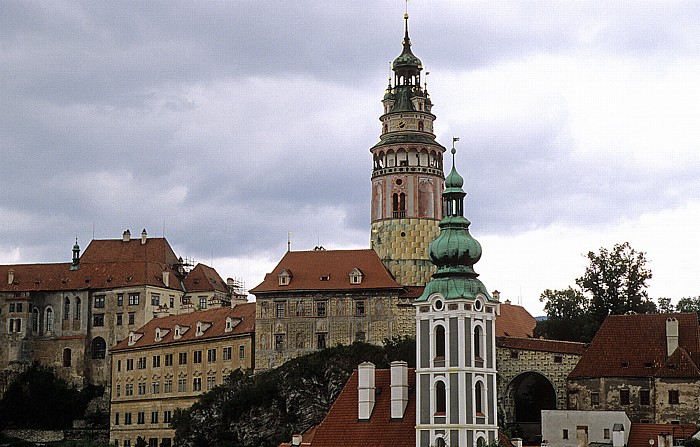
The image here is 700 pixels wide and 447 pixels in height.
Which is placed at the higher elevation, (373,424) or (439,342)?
(439,342)

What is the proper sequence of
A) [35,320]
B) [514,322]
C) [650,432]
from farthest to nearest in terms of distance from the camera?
[35,320], [514,322], [650,432]

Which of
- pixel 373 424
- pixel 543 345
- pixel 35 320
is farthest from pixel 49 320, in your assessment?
pixel 373 424

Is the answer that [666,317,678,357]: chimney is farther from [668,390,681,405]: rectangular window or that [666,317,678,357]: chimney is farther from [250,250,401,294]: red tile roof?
[250,250,401,294]: red tile roof

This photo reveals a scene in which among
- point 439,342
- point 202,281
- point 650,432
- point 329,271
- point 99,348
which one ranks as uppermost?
point 202,281

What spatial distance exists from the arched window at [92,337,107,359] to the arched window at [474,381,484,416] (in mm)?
54806

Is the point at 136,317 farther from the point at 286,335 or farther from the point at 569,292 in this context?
the point at 569,292

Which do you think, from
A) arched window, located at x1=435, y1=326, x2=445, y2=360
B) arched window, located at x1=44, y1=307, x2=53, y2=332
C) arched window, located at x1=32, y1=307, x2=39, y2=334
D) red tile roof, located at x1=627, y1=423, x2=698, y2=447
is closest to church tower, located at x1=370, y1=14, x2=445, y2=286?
red tile roof, located at x1=627, y1=423, x2=698, y2=447

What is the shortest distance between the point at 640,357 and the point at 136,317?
49.0 meters

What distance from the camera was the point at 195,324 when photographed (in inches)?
3767

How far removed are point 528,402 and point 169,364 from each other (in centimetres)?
2897

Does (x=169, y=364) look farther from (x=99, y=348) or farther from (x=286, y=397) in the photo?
(x=286, y=397)

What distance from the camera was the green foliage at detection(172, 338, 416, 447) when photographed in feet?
266

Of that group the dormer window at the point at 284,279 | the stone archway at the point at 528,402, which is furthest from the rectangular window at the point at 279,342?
the stone archway at the point at 528,402

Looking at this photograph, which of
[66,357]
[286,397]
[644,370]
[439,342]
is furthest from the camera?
[66,357]
